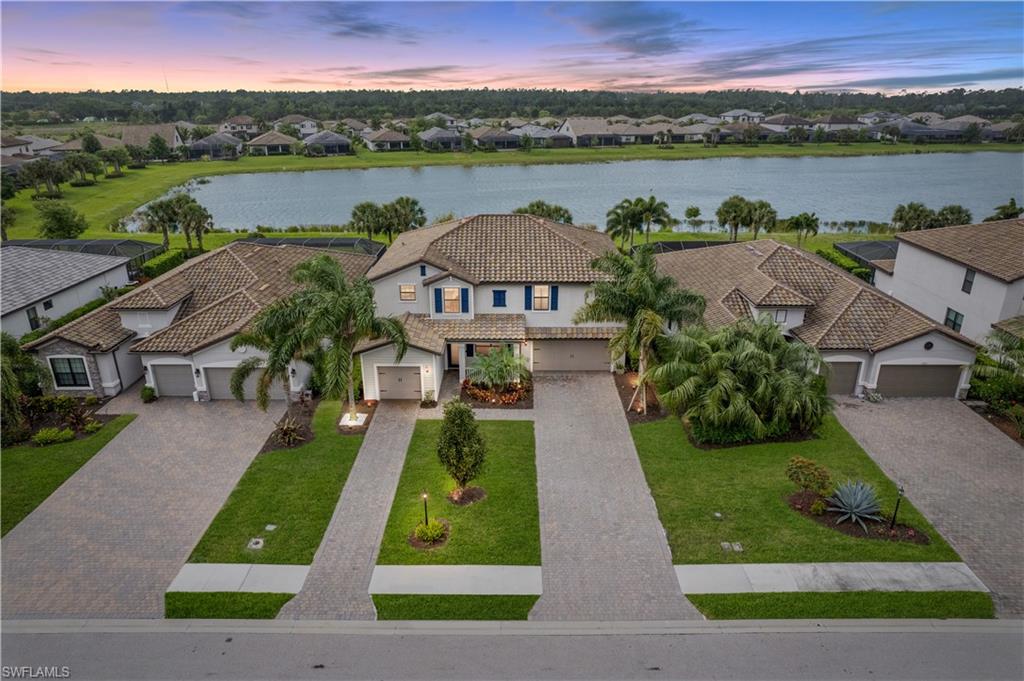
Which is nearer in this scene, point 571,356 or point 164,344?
point 164,344

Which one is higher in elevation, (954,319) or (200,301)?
(200,301)

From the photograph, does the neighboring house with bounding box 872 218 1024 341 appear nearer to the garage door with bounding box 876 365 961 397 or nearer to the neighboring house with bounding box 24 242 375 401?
the garage door with bounding box 876 365 961 397

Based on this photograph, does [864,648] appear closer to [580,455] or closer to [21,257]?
[580,455]

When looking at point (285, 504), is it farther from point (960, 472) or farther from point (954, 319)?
point (954, 319)

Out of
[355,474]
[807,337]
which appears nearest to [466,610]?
[355,474]

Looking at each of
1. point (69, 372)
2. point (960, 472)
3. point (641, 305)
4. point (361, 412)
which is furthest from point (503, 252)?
point (960, 472)

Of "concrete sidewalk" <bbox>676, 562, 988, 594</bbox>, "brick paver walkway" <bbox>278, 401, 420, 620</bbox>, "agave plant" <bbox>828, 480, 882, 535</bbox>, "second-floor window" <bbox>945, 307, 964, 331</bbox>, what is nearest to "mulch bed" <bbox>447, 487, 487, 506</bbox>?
"brick paver walkway" <bbox>278, 401, 420, 620</bbox>

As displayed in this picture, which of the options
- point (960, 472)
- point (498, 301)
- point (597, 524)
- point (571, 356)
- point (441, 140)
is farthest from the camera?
point (441, 140)
